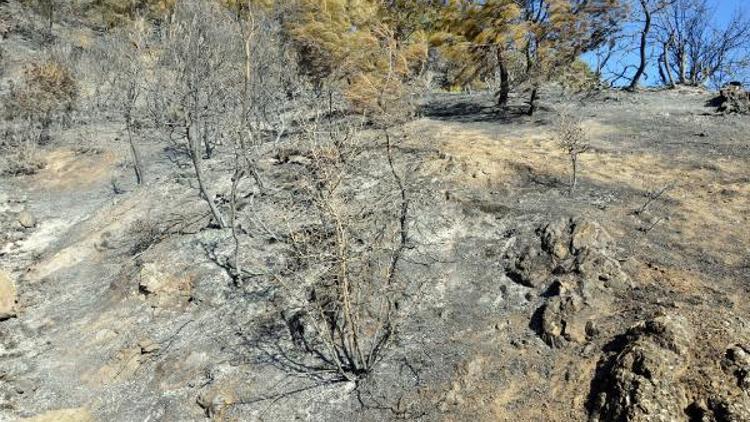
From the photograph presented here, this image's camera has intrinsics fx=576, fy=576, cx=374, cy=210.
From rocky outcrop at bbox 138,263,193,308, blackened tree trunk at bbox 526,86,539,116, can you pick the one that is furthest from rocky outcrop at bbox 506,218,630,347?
blackened tree trunk at bbox 526,86,539,116

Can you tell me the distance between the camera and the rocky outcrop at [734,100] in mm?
11672

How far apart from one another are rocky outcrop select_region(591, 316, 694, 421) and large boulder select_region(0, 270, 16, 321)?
8632 millimetres

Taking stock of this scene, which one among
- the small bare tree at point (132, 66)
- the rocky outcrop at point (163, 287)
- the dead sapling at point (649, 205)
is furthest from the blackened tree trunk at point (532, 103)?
the rocky outcrop at point (163, 287)

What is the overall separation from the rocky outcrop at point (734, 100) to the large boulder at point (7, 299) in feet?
44.5

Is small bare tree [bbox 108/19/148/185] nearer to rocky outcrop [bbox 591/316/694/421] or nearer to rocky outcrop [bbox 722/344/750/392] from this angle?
rocky outcrop [bbox 591/316/694/421]

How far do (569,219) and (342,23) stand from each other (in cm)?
1104

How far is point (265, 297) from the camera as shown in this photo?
8.02 metres

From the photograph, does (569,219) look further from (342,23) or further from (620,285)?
(342,23)

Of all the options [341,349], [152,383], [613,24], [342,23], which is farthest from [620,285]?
[342,23]

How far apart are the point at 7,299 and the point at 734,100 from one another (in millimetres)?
13973

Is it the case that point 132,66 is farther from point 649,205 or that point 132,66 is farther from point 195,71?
point 649,205

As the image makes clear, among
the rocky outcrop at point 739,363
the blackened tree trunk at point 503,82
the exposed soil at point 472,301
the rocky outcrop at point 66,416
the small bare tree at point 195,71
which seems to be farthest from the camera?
the blackened tree trunk at point 503,82

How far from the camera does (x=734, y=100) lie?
11.8 m

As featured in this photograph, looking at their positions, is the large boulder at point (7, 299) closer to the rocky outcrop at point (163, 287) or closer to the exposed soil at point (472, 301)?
the exposed soil at point (472, 301)
